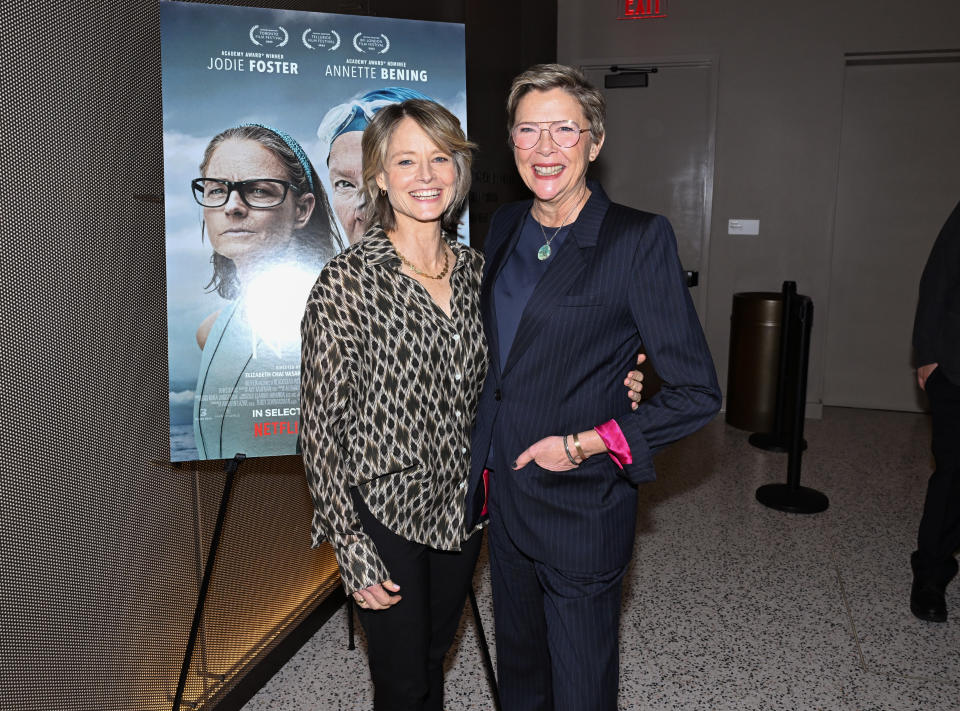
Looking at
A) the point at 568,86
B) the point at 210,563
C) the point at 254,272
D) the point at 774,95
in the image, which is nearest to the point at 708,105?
the point at 774,95

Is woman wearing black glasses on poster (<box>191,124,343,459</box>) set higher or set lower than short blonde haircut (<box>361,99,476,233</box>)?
lower

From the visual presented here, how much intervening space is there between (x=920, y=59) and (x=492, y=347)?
217 inches

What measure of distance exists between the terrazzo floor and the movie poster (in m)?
1.17

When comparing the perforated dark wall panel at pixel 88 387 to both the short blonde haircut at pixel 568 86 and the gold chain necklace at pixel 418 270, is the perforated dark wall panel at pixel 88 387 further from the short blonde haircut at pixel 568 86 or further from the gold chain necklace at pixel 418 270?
the short blonde haircut at pixel 568 86

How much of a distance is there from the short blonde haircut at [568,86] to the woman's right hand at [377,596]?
3.34 ft

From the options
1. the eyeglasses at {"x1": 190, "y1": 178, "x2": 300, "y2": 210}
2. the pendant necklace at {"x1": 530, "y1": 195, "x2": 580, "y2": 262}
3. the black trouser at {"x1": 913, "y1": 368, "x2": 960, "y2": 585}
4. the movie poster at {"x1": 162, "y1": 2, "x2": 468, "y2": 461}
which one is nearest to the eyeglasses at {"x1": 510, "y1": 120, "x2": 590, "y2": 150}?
the pendant necklace at {"x1": 530, "y1": 195, "x2": 580, "y2": 262}

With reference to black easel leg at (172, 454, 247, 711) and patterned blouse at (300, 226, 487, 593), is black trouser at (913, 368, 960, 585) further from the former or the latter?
black easel leg at (172, 454, 247, 711)

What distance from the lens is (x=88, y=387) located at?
1662 mm

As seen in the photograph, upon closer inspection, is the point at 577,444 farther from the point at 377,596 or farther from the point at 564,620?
the point at 377,596

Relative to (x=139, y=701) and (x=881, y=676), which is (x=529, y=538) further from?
(x=881, y=676)

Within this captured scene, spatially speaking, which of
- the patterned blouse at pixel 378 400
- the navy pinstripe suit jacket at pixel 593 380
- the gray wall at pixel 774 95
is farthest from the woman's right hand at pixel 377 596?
the gray wall at pixel 774 95

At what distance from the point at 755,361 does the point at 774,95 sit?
6.96 ft

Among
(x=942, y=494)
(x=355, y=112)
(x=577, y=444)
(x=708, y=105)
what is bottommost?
(x=942, y=494)

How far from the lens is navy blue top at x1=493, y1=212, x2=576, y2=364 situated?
155cm
